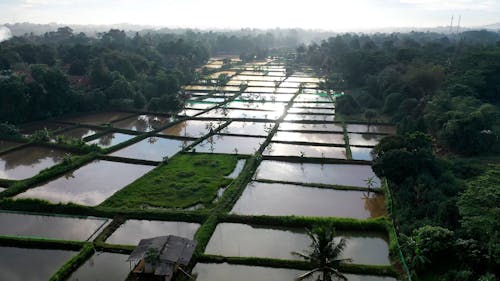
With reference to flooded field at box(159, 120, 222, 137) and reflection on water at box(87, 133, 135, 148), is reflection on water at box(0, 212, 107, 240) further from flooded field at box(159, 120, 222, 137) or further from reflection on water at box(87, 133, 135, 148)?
flooded field at box(159, 120, 222, 137)

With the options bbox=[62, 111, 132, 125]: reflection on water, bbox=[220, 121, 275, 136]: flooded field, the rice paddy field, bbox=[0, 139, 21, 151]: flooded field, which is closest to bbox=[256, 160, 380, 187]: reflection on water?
the rice paddy field

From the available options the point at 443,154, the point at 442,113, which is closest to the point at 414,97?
the point at 442,113

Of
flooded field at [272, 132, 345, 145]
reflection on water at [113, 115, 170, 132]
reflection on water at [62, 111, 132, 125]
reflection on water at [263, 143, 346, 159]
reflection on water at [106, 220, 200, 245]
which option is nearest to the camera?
reflection on water at [106, 220, 200, 245]

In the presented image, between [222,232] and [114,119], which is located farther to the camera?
[114,119]

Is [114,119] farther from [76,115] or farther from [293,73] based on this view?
[293,73]

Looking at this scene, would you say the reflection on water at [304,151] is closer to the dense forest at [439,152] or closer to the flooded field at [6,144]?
the dense forest at [439,152]

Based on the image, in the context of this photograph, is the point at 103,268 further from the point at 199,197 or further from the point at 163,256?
the point at 199,197

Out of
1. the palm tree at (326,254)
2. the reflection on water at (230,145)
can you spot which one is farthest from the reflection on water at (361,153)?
the palm tree at (326,254)
